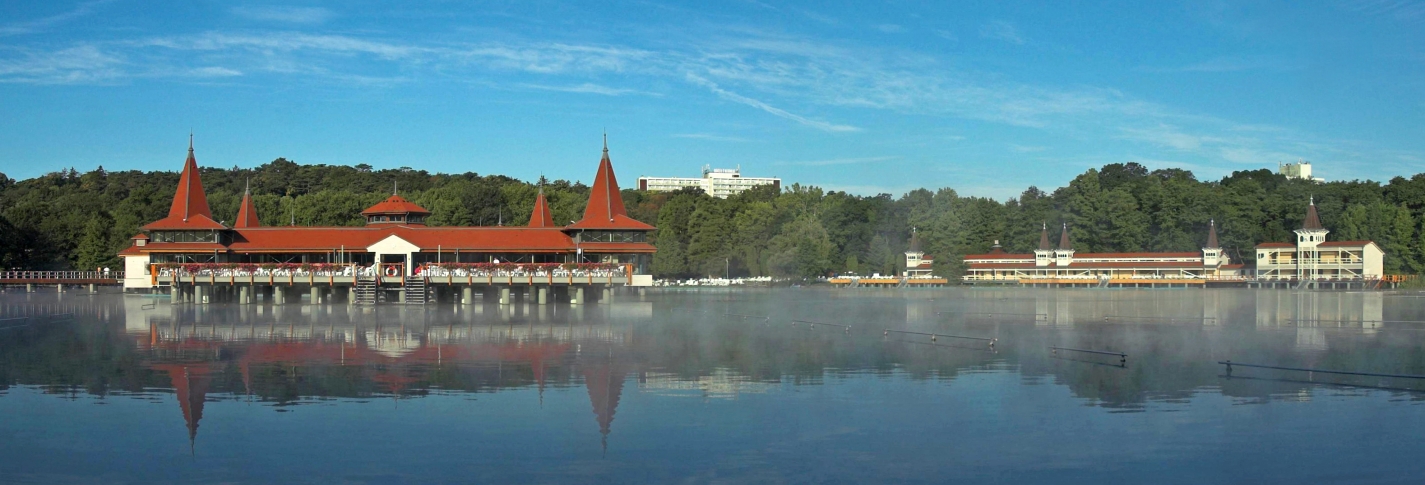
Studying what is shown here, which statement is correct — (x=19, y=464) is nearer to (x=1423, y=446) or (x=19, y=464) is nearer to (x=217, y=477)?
(x=217, y=477)

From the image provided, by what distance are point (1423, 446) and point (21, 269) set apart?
8559 centimetres

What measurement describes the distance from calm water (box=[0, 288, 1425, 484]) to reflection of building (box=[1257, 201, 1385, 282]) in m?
56.4

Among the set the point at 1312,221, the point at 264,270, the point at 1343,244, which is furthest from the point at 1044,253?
the point at 264,270

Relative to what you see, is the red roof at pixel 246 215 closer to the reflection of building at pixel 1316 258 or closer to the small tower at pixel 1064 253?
the small tower at pixel 1064 253

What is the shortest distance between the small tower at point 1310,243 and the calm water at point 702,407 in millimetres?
58006

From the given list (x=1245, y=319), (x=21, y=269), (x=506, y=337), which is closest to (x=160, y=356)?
(x=506, y=337)

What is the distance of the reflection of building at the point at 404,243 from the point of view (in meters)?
51.9

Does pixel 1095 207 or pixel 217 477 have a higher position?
pixel 1095 207

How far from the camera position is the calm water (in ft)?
44.8

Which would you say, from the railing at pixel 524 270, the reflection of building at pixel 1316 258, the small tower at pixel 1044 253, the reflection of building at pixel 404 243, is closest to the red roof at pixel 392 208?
the reflection of building at pixel 404 243

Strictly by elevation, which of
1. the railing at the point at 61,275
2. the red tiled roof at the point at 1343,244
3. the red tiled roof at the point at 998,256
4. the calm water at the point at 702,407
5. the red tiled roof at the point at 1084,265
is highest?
the red tiled roof at the point at 1343,244

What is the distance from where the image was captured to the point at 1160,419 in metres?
16.8

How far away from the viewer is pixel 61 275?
77.7m

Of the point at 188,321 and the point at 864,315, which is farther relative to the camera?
the point at 864,315
